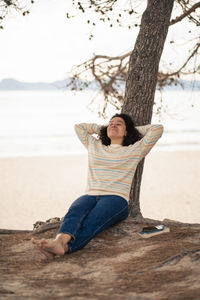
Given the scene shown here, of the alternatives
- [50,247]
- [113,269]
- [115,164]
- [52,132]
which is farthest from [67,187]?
[52,132]

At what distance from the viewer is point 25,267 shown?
133 inches

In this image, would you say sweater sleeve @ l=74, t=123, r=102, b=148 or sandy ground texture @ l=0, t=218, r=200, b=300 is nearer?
sandy ground texture @ l=0, t=218, r=200, b=300

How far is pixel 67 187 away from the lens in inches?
555

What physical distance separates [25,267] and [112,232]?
4.00 ft

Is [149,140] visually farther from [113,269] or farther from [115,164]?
[113,269]

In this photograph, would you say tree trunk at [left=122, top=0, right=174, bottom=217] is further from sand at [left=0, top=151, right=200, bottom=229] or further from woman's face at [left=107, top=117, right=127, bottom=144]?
sand at [left=0, top=151, right=200, bottom=229]

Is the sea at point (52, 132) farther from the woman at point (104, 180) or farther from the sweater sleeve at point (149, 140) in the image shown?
the sweater sleeve at point (149, 140)

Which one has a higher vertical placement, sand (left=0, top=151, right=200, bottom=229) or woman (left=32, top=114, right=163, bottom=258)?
woman (left=32, top=114, right=163, bottom=258)

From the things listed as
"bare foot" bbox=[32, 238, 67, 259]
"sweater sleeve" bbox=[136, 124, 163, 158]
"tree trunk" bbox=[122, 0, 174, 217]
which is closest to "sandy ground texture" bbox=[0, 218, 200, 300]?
"bare foot" bbox=[32, 238, 67, 259]

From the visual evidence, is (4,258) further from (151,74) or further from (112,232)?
(151,74)

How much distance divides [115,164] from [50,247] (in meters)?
1.34

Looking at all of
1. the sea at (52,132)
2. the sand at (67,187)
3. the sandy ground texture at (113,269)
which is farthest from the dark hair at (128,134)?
the sea at (52,132)

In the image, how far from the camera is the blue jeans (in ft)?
11.7

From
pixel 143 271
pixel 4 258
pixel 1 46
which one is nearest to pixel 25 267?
pixel 4 258
